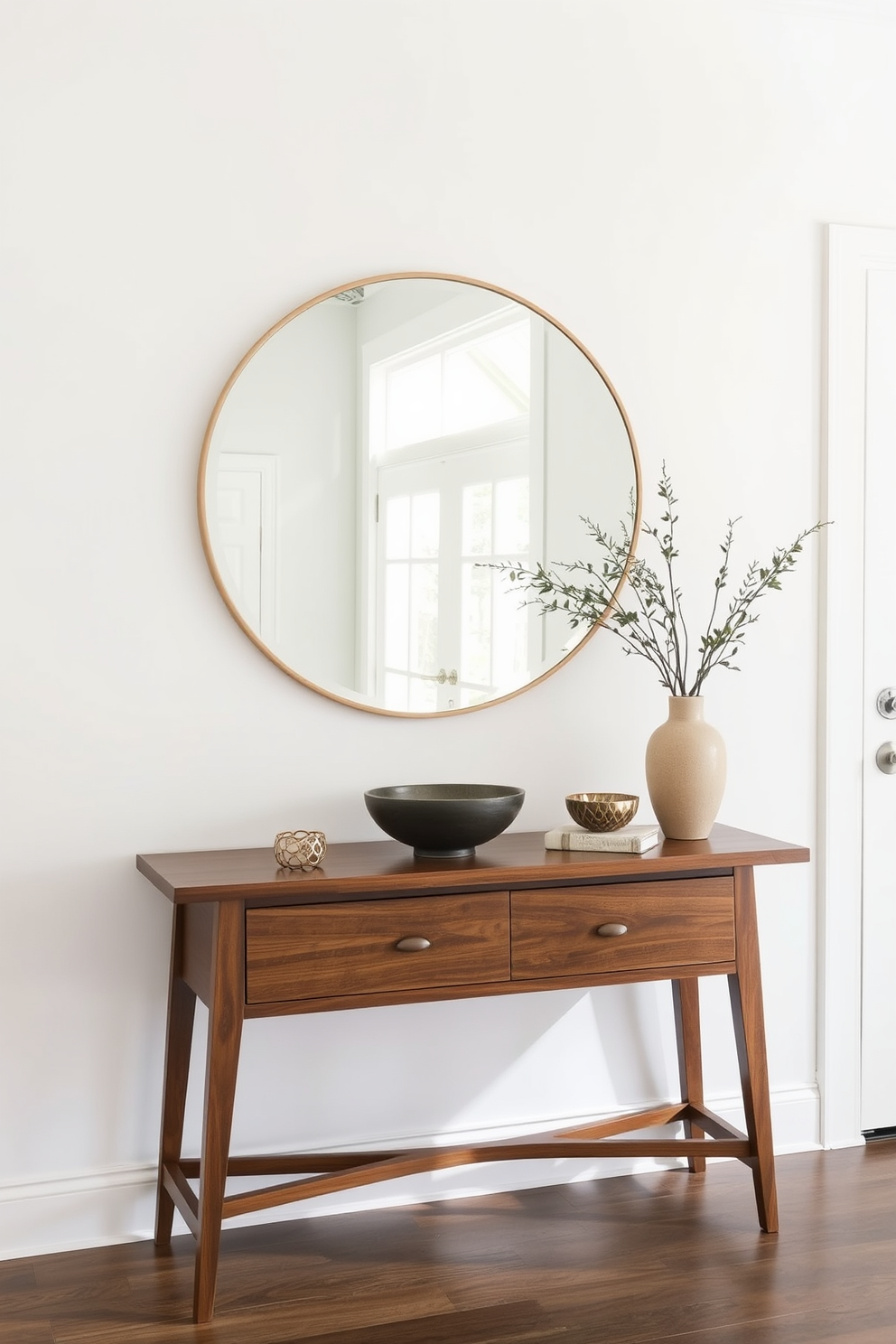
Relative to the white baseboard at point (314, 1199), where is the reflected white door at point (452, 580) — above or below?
above

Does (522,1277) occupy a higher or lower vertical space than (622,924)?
lower

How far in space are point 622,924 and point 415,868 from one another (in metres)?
0.42

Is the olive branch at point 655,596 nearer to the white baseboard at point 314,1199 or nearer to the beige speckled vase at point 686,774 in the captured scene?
the beige speckled vase at point 686,774

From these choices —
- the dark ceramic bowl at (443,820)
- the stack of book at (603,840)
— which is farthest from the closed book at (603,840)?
the dark ceramic bowl at (443,820)

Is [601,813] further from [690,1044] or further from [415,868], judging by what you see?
[690,1044]

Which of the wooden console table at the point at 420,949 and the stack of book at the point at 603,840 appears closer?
the wooden console table at the point at 420,949

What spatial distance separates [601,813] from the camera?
98.0 inches

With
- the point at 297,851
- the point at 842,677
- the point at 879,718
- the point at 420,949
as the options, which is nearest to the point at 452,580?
the point at 297,851

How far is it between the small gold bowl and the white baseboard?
74 centimetres

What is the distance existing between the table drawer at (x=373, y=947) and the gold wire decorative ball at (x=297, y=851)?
0.11 meters

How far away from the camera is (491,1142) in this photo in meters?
2.68

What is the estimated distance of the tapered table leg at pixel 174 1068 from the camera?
2377mm

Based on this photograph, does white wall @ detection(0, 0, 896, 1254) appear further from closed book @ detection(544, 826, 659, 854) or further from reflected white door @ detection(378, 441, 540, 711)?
closed book @ detection(544, 826, 659, 854)

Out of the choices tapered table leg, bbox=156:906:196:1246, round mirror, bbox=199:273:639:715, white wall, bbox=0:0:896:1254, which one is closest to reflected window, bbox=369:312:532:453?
round mirror, bbox=199:273:639:715
